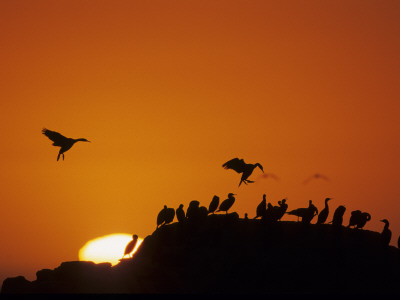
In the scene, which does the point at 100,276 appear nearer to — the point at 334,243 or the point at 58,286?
the point at 58,286

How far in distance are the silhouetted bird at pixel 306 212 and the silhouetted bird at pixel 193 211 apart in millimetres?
3907

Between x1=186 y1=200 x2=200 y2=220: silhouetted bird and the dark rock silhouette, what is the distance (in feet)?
1.49

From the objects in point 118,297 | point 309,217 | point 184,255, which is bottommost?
point 118,297

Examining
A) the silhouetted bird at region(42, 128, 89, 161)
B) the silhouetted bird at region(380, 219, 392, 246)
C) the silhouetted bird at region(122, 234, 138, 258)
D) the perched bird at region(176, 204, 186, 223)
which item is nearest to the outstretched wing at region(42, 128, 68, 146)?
the silhouetted bird at region(42, 128, 89, 161)

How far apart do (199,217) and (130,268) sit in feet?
11.0

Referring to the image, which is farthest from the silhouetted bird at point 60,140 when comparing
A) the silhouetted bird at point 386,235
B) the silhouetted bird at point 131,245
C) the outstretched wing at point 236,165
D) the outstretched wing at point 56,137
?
the silhouetted bird at point 386,235

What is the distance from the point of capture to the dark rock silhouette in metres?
32.7

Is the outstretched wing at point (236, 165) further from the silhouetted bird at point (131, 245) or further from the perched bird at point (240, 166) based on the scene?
the silhouetted bird at point (131, 245)

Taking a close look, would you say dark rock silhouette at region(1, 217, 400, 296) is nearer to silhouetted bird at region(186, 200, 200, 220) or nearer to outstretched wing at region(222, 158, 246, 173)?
silhouetted bird at region(186, 200, 200, 220)

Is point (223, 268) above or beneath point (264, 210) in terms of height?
beneath

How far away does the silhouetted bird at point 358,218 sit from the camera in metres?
36.2

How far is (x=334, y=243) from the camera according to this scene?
115ft

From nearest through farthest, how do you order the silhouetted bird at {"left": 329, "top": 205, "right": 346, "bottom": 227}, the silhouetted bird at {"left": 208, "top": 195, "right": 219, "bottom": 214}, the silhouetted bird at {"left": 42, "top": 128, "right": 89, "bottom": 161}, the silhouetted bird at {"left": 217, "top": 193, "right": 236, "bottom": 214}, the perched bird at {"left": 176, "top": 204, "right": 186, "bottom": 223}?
the silhouetted bird at {"left": 329, "top": 205, "right": 346, "bottom": 227}
the perched bird at {"left": 176, "top": 204, "right": 186, "bottom": 223}
the silhouetted bird at {"left": 208, "top": 195, "right": 219, "bottom": 214}
the silhouetted bird at {"left": 217, "top": 193, "right": 236, "bottom": 214}
the silhouetted bird at {"left": 42, "top": 128, "right": 89, "bottom": 161}

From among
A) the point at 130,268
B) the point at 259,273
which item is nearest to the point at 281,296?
the point at 259,273
